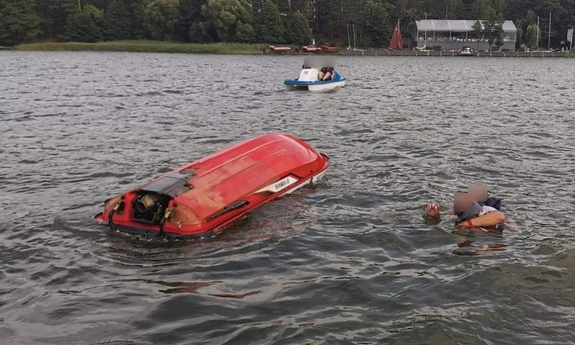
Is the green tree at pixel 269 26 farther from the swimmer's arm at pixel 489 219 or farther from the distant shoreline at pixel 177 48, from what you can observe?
the swimmer's arm at pixel 489 219

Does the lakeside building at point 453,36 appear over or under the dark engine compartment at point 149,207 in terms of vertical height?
over

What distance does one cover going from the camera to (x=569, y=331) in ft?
22.7

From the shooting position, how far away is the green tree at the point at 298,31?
114375 millimetres

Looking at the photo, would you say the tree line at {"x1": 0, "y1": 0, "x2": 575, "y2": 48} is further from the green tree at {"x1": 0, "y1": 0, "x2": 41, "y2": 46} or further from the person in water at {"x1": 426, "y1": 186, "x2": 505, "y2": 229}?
the person in water at {"x1": 426, "y1": 186, "x2": 505, "y2": 229}

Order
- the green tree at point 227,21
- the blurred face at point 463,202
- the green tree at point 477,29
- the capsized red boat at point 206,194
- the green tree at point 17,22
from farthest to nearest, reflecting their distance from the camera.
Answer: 1. the green tree at point 477,29
2. the green tree at point 227,21
3. the green tree at point 17,22
4. the blurred face at point 463,202
5. the capsized red boat at point 206,194

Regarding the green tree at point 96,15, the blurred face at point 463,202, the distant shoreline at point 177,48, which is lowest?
the blurred face at point 463,202

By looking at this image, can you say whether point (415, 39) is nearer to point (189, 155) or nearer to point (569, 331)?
point (189, 155)

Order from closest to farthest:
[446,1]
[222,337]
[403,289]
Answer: [222,337] < [403,289] < [446,1]

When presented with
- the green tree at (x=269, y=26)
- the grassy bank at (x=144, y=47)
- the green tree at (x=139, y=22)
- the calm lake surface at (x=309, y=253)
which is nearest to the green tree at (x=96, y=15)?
the green tree at (x=139, y=22)

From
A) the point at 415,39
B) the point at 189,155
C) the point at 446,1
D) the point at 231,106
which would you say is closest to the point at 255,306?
the point at 189,155

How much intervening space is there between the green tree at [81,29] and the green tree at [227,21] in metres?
22.5

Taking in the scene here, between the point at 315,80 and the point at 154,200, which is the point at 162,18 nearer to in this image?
the point at 315,80

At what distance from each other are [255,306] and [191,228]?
2531 mm

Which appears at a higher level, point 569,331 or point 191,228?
point 191,228
